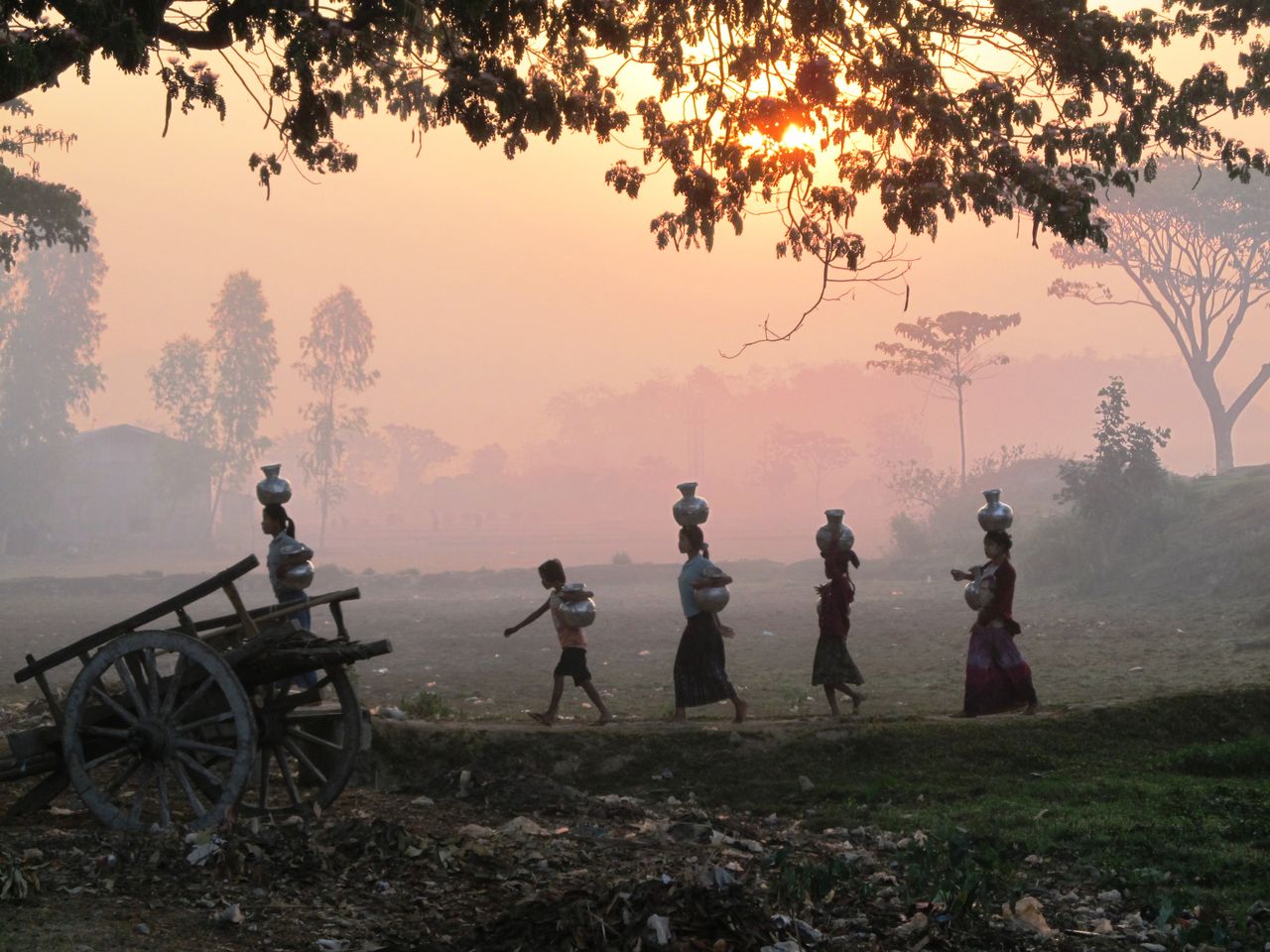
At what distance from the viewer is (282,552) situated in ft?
30.6

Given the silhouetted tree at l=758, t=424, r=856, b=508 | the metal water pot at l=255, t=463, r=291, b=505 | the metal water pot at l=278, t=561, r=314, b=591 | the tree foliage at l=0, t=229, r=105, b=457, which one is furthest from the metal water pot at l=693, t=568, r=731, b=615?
the silhouetted tree at l=758, t=424, r=856, b=508

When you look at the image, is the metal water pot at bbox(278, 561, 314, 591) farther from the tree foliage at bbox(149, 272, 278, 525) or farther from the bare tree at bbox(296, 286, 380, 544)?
the bare tree at bbox(296, 286, 380, 544)

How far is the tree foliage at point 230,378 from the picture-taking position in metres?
56.8

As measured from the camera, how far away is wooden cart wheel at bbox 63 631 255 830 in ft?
20.0

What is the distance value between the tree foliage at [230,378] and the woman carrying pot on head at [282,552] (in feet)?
161

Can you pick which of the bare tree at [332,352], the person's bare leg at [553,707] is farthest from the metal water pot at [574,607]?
the bare tree at [332,352]

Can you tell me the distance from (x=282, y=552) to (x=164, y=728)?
3131mm

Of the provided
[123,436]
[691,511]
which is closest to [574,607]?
[691,511]

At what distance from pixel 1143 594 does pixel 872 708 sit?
13776 millimetres

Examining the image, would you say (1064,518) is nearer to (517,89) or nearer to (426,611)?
(426,611)

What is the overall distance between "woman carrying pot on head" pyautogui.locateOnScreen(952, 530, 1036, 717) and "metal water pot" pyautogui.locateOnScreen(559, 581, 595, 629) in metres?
3.06

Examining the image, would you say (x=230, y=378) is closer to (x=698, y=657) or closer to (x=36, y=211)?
(x=36, y=211)

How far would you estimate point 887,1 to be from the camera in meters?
9.41

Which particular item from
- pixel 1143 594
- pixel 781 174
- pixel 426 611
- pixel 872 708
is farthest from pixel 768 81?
pixel 426 611
